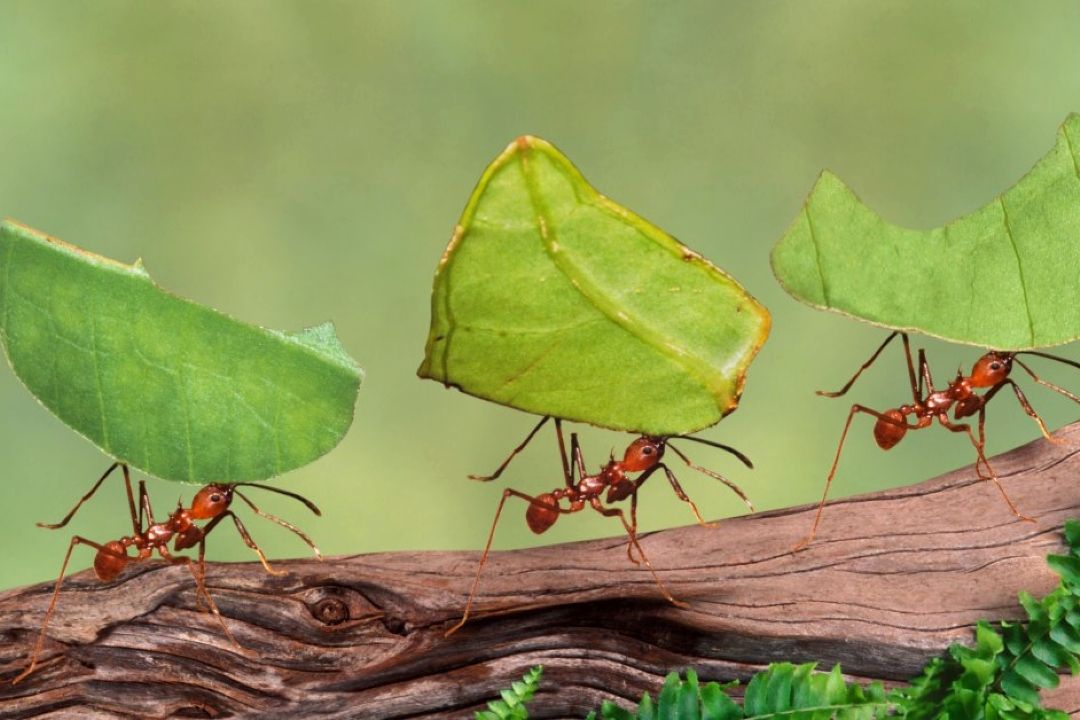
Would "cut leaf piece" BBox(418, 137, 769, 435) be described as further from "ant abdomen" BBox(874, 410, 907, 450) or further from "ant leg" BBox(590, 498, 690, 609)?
"ant abdomen" BBox(874, 410, 907, 450)

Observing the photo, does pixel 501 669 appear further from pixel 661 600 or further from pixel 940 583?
pixel 940 583

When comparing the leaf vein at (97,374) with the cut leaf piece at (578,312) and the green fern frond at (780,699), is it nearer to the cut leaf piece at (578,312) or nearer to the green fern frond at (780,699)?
the cut leaf piece at (578,312)

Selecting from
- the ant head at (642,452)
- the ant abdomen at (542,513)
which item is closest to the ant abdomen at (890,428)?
the ant head at (642,452)

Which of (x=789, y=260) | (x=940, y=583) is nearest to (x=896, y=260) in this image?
(x=789, y=260)

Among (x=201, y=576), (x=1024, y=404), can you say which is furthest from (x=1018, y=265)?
(x=201, y=576)

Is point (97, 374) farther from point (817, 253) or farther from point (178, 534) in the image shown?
point (817, 253)
